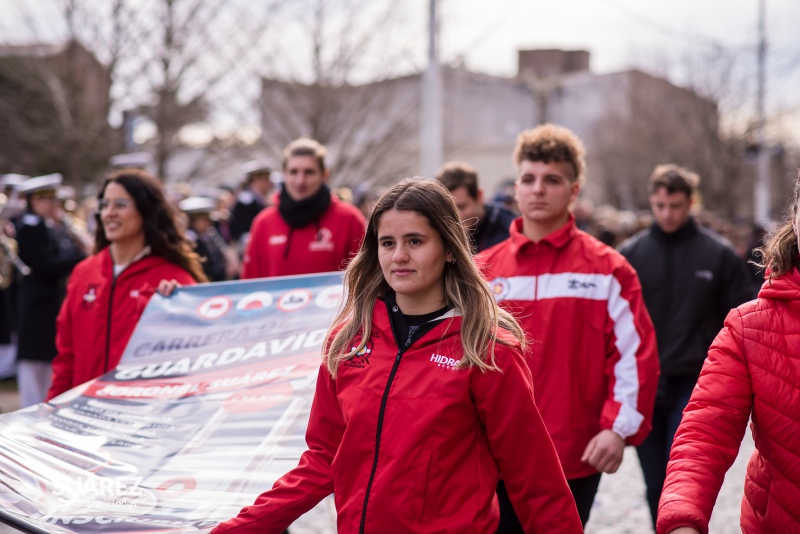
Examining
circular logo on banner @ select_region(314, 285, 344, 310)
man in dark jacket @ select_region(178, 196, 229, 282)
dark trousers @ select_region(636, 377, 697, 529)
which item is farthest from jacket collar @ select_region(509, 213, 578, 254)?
man in dark jacket @ select_region(178, 196, 229, 282)

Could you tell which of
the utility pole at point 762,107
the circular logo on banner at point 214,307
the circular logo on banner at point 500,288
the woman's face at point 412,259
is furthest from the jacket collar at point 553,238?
the utility pole at point 762,107

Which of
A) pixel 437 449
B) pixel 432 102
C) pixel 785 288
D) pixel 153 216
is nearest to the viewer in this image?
pixel 785 288

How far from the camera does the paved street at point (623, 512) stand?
7340 millimetres

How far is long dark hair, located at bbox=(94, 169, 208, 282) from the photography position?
233 inches

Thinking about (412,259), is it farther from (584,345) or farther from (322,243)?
(322,243)

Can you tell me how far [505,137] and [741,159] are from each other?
24089 millimetres

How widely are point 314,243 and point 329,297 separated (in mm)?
1716

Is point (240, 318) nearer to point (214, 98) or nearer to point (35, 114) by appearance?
point (214, 98)

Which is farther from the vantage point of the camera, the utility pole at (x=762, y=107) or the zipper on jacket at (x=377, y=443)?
the utility pole at (x=762, y=107)

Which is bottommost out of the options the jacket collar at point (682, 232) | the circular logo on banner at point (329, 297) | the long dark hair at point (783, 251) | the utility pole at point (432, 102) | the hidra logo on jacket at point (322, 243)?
the circular logo on banner at point (329, 297)

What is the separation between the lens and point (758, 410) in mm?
3074

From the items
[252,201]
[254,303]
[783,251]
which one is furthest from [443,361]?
[252,201]

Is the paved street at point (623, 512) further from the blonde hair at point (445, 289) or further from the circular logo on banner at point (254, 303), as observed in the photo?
the blonde hair at point (445, 289)

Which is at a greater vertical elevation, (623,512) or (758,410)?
(758,410)
